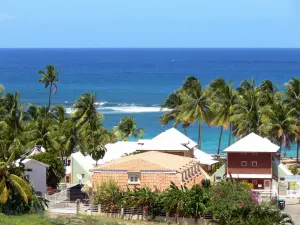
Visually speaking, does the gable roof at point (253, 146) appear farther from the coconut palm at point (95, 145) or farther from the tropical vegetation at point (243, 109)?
the coconut palm at point (95, 145)

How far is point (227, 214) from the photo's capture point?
Result: 146 ft

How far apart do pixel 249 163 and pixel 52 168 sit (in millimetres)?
14759

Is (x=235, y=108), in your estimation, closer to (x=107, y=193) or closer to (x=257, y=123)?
(x=257, y=123)

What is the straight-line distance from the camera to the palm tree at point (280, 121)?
222 ft

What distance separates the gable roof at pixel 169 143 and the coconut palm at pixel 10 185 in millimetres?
16660

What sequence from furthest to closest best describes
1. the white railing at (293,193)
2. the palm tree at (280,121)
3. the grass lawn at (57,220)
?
the palm tree at (280,121) → the white railing at (293,193) → the grass lawn at (57,220)

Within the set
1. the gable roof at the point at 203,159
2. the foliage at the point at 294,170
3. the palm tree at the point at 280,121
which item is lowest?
the foliage at the point at 294,170

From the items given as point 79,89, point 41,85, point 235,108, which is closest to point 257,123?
point 235,108

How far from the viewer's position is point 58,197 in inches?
2010

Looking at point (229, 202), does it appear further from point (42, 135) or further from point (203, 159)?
point (42, 135)

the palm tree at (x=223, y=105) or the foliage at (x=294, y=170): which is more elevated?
the palm tree at (x=223, y=105)

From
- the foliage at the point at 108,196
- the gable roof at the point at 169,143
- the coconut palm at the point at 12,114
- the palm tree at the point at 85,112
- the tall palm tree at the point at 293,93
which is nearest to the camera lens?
the foliage at the point at 108,196

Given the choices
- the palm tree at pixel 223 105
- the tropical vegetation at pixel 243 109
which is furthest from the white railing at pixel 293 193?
the palm tree at pixel 223 105

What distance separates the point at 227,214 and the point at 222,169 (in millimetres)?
15178
